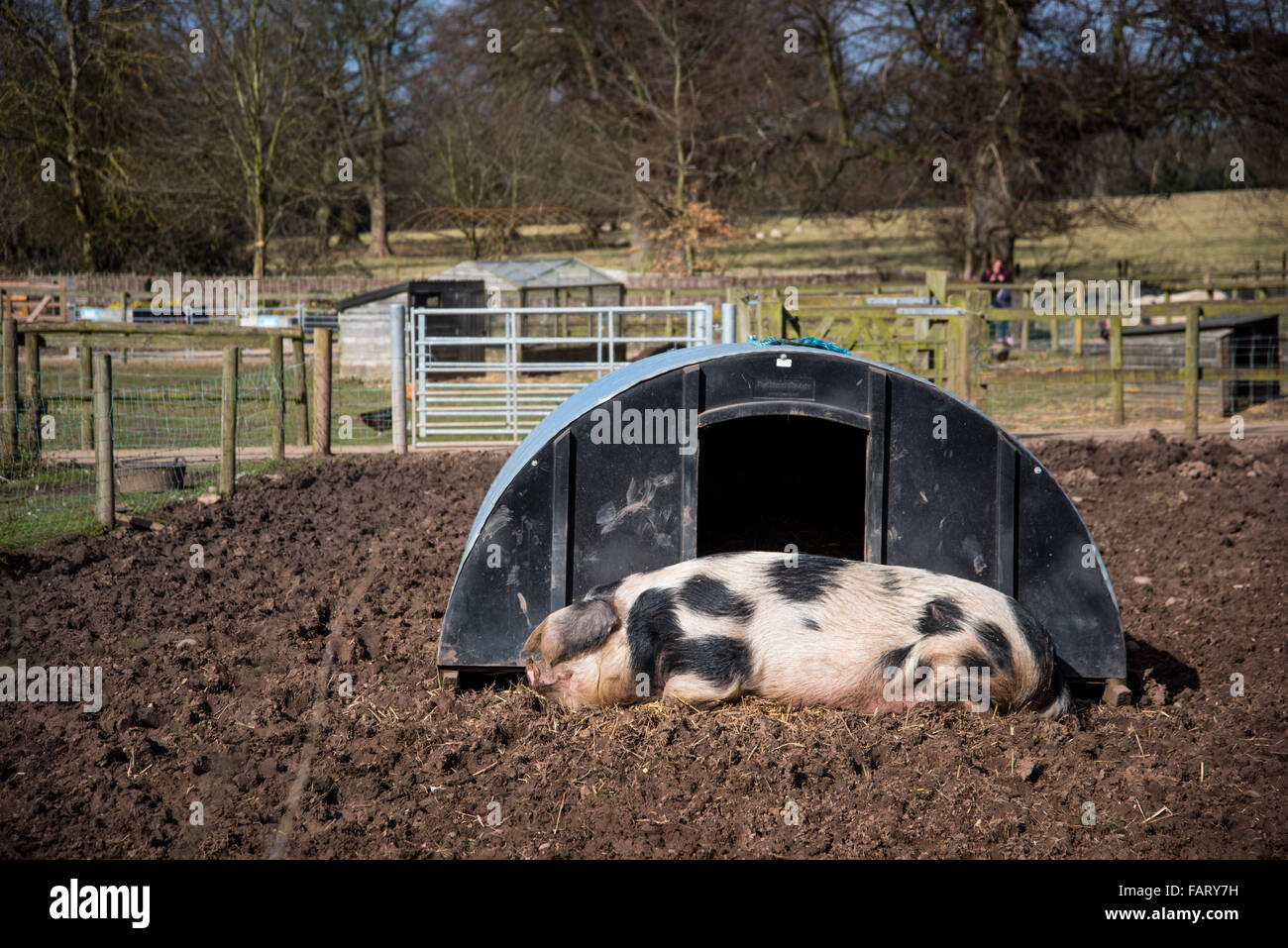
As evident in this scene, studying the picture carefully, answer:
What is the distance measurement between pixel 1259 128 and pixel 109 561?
74.8 ft

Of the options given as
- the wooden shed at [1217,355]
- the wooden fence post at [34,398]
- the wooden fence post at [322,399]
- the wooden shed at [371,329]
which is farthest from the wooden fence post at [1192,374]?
the wooden shed at [371,329]

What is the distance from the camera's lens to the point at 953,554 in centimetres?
464

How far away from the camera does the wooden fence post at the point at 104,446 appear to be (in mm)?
7148

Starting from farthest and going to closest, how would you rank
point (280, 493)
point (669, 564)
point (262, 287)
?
1. point (262, 287)
2. point (280, 493)
3. point (669, 564)

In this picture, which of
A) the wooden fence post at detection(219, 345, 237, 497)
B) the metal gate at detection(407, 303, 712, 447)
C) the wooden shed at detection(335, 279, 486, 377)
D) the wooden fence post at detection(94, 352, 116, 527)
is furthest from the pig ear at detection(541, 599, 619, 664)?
the wooden shed at detection(335, 279, 486, 377)

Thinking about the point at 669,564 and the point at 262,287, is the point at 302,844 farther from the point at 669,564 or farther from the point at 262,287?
the point at 262,287

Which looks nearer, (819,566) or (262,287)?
(819,566)

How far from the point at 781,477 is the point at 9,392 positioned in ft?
21.4

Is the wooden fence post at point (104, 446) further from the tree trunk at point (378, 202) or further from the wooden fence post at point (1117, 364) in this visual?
the tree trunk at point (378, 202)

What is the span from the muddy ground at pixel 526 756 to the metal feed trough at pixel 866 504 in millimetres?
412

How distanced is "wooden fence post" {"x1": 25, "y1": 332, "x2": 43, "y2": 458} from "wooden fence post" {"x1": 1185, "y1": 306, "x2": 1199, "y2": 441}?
10.6 metres

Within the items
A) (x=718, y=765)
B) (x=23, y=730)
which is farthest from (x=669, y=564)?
(x=23, y=730)

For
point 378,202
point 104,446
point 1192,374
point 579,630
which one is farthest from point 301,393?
point 378,202

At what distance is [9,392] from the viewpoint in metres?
8.84
